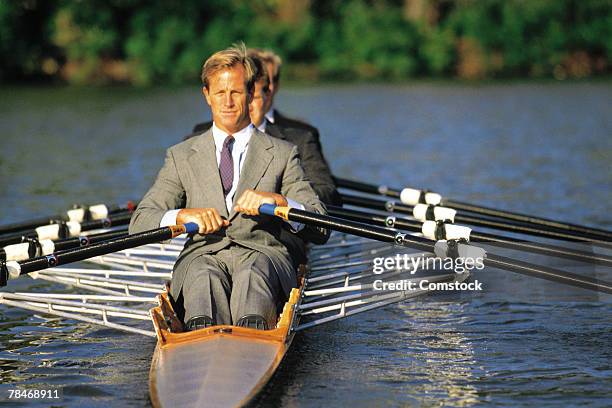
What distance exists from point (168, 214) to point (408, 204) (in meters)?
4.30

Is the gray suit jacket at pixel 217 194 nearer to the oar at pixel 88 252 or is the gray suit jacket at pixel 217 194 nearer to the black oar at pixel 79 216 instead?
the oar at pixel 88 252

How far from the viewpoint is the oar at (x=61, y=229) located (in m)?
9.00

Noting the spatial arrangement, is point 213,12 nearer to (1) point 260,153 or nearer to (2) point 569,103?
(2) point 569,103

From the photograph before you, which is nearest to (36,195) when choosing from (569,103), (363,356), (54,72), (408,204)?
(408,204)

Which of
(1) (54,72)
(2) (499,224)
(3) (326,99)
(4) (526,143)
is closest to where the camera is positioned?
(2) (499,224)

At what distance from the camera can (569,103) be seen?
110 feet

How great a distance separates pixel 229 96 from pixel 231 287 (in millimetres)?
1149

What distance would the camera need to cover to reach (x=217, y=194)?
7.38m

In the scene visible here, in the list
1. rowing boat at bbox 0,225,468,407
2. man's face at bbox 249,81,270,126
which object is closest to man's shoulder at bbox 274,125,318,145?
man's face at bbox 249,81,270,126

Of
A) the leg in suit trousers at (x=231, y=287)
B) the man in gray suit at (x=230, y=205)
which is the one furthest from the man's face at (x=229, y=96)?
the leg in suit trousers at (x=231, y=287)

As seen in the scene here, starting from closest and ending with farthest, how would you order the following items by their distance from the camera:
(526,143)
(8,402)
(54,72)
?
(8,402) < (526,143) < (54,72)

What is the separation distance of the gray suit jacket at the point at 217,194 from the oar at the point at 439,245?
22 cm

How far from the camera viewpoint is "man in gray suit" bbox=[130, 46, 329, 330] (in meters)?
7.02

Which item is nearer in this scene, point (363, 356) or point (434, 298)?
point (363, 356)
